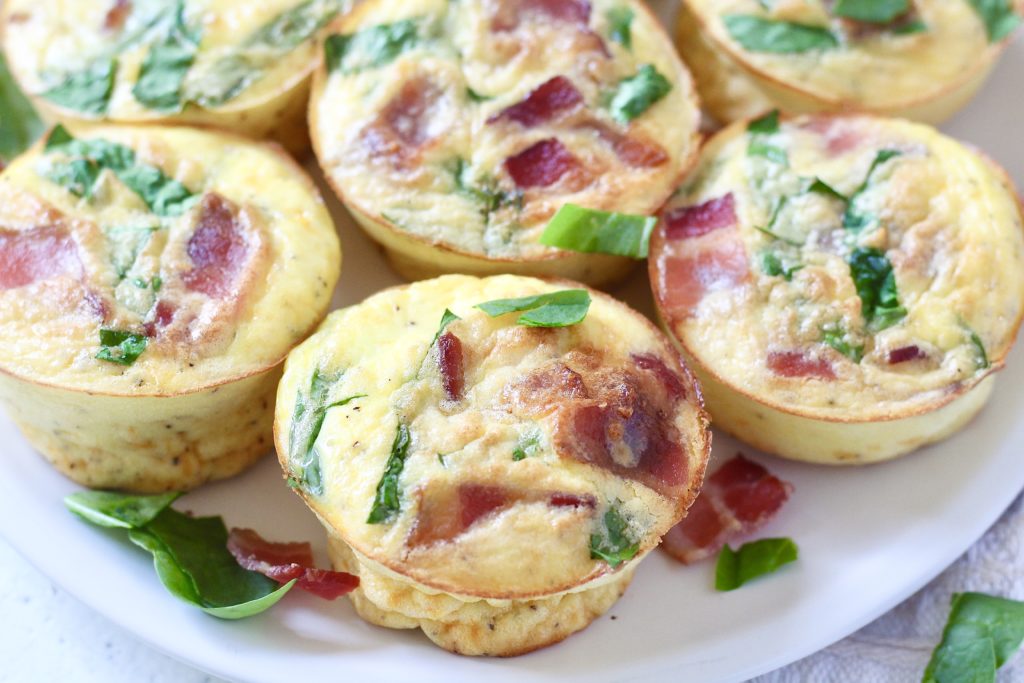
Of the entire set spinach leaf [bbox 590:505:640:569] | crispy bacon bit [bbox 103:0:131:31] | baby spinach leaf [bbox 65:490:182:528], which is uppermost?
crispy bacon bit [bbox 103:0:131:31]

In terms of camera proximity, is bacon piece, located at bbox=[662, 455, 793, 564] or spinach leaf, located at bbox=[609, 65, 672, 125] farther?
spinach leaf, located at bbox=[609, 65, 672, 125]

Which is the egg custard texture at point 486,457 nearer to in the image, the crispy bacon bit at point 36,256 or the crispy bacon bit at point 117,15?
the crispy bacon bit at point 36,256

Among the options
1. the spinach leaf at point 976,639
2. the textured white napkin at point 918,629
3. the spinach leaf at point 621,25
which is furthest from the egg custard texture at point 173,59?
the spinach leaf at point 976,639

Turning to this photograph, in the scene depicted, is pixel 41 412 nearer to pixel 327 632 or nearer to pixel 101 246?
pixel 101 246

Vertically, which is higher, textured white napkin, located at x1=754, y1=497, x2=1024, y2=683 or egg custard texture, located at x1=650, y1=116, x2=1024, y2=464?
egg custard texture, located at x1=650, y1=116, x2=1024, y2=464

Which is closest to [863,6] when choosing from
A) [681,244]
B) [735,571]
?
[681,244]

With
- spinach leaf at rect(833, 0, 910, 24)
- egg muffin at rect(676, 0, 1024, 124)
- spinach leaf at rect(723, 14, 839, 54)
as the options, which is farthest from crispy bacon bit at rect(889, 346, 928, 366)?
spinach leaf at rect(833, 0, 910, 24)

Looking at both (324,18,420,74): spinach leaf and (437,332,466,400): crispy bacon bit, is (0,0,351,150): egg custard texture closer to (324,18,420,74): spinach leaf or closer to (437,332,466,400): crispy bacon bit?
(324,18,420,74): spinach leaf
